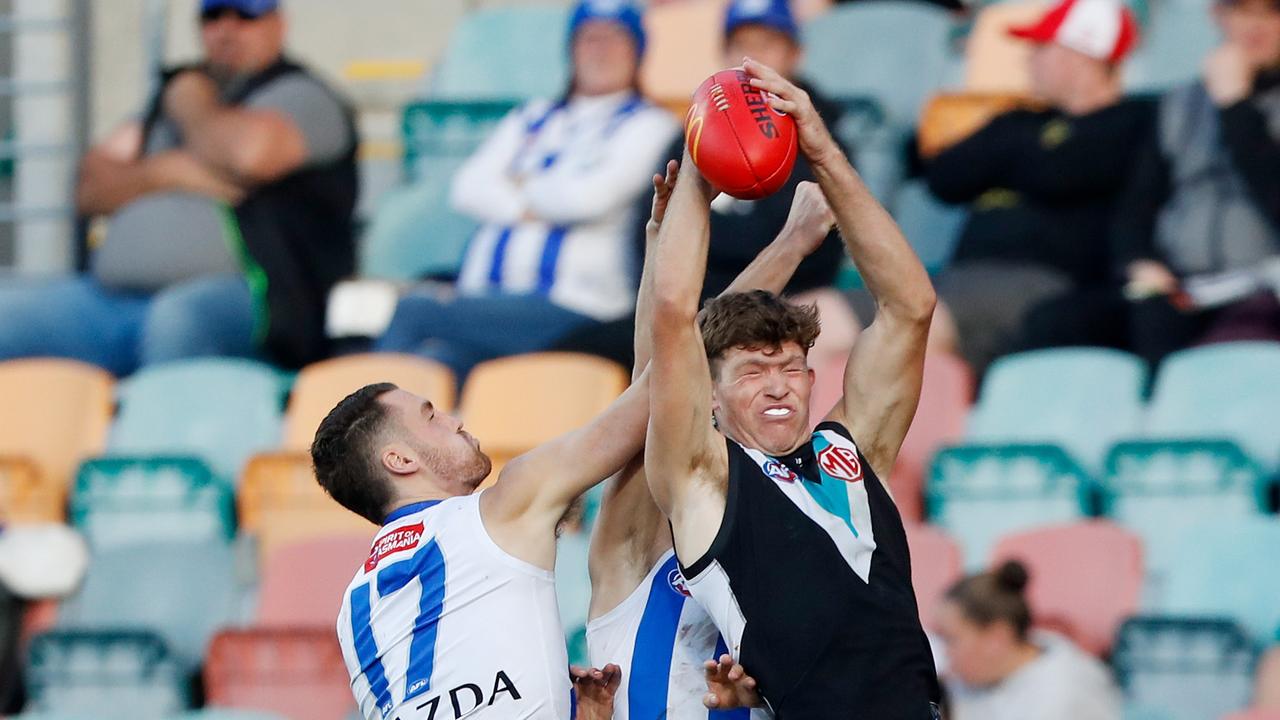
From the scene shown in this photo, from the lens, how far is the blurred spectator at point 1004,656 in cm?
595

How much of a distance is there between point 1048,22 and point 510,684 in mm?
4288

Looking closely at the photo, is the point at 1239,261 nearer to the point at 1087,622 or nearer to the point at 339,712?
the point at 1087,622

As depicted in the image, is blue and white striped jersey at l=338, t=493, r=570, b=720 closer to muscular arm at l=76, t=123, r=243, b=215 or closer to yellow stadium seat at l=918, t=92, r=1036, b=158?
muscular arm at l=76, t=123, r=243, b=215

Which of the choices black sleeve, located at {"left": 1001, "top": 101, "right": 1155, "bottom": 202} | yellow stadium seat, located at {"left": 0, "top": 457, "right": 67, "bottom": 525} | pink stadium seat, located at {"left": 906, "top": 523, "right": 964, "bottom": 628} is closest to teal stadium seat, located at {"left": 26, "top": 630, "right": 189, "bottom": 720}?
yellow stadium seat, located at {"left": 0, "top": 457, "right": 67, "bottom": 525}

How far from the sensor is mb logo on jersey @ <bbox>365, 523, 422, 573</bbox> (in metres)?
4.24

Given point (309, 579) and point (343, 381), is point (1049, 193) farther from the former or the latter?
point (309, 579)

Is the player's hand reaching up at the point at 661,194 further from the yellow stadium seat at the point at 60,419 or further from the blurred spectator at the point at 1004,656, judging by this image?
the yellow stadium seat at the point at 60,419

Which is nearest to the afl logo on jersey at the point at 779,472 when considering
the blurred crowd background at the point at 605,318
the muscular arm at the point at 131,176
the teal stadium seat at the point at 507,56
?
the blurred crowd background at the point at 605,318

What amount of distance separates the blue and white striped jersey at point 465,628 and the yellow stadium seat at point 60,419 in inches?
159

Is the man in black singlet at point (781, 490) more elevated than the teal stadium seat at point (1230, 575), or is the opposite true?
the man in black singlet at point (781, 490)

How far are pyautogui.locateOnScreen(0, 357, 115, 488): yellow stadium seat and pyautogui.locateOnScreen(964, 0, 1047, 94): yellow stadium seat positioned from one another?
3.69 metres

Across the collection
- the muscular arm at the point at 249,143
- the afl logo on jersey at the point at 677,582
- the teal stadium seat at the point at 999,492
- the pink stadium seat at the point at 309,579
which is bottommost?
the pink stadium seat at the point at 309,579

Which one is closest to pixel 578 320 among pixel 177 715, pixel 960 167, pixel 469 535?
pixel 960 167

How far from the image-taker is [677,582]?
14.0ft
